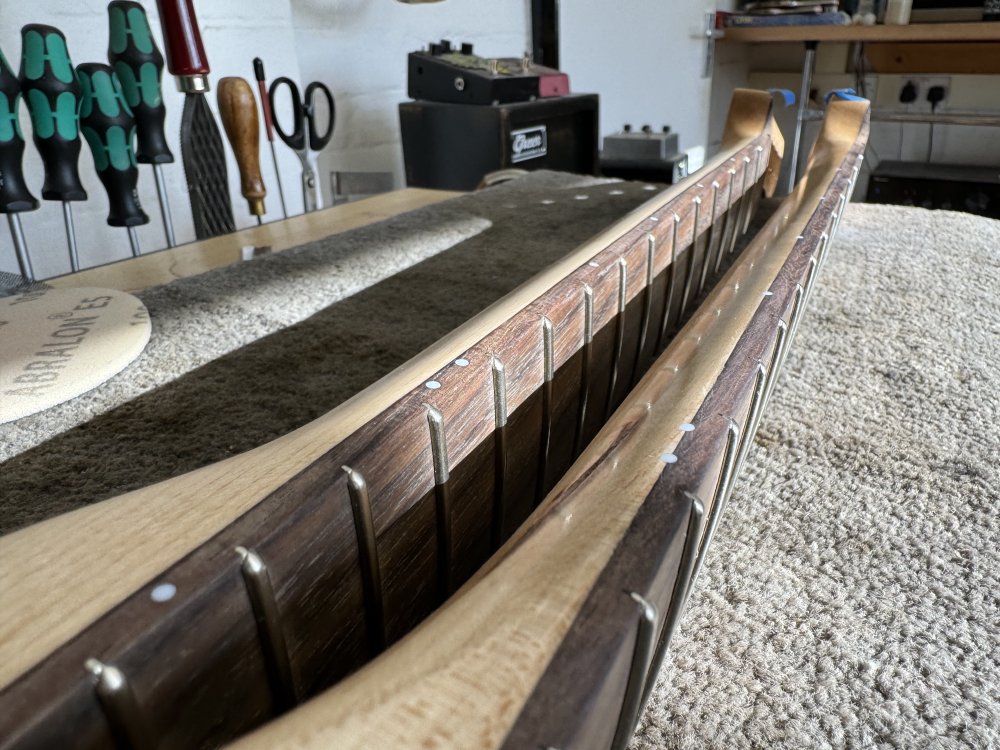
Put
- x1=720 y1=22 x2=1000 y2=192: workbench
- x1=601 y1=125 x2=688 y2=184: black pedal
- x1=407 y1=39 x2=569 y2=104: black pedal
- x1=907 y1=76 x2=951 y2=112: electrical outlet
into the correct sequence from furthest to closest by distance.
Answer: x1=907 y1=76 x2=951 y2=112: electrical outlet
x1=720 y1=22 x2=1000 y2=192: workbench
x1=601 y1=125 x2=688 y2=184: black pedal
x1=407 y1=39 x2=569 y2=104: black pedal

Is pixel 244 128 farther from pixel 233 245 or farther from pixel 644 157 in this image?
pixel 644 157

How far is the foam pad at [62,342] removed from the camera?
1.61 feet

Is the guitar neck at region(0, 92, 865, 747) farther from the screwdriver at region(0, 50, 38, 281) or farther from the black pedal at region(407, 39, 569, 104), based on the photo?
the black pedal at region(407, 39, 569, 104)

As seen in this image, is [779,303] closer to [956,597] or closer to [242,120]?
[956,597]

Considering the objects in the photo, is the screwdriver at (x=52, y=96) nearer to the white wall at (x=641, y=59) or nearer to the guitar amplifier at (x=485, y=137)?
the guitar amplifier at (x=485, y=137)

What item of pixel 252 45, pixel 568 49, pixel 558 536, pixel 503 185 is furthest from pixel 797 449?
pixel 568 49

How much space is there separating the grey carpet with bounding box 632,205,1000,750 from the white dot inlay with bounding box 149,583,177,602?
8.4 inches

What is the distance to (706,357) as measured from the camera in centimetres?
33

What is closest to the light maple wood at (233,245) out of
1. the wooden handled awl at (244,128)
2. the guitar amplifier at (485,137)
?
the wooden handled awl at (244,128)

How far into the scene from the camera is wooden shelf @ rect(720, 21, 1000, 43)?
272cm

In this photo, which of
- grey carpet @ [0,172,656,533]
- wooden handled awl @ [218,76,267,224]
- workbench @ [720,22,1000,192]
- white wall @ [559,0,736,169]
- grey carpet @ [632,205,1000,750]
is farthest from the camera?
workbench @ [720,22,1000,192]

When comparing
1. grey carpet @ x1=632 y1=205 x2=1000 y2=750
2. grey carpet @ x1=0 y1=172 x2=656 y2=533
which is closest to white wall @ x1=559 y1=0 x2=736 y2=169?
grey carpet @ x1=0 y1=172 x2=656 y2=533

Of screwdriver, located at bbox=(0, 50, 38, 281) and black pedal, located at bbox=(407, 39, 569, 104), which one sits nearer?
screwdriver, located at bbox=(0, 50, 38, 281)

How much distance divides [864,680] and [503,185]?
92 centimetres
